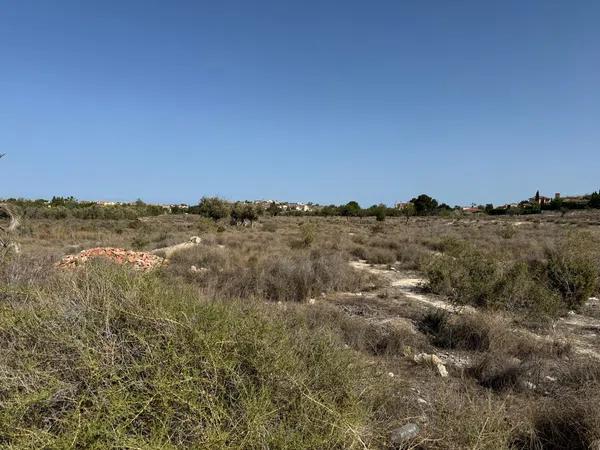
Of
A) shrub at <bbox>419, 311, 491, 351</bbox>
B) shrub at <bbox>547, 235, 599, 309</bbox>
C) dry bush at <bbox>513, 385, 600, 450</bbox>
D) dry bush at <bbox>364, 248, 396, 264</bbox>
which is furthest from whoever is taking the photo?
dry bush at <bbox>364, 248, 396, 264</bbox>

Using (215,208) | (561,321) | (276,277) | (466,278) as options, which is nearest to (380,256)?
(466,278)

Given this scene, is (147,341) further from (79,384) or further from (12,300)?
(12,300)

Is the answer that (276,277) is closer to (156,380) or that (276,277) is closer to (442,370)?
(442,370)

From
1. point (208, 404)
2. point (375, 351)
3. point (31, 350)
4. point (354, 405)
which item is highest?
point (31, 350)

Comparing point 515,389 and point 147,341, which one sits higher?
point 147,341

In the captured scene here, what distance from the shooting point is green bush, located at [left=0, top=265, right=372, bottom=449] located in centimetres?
250

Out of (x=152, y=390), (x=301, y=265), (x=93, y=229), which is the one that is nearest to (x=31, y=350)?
(x=152, y=390)

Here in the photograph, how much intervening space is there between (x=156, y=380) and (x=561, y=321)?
31.3 feet

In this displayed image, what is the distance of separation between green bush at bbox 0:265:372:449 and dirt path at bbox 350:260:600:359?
6012 millimetres

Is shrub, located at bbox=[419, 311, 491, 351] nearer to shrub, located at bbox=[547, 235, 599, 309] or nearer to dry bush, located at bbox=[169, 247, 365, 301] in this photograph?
dry bush, located at bbox=[169, 247, 365, 301]

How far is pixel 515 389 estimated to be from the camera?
5.33 m

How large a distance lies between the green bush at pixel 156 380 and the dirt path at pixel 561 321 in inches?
237

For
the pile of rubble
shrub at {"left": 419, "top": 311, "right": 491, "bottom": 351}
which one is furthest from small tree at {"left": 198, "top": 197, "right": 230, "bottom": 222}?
shrub at {"left": 419, "top": 311, "right": 491, "bottom": 351}

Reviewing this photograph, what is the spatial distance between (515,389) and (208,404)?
14.0 ft
